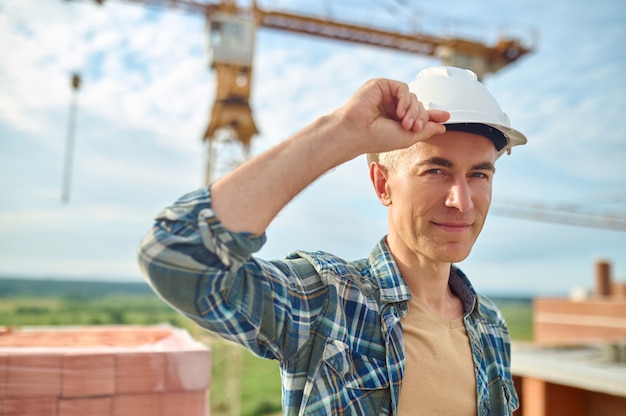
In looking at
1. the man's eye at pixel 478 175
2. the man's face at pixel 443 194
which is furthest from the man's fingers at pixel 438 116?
the man's eye at pixel 478 175

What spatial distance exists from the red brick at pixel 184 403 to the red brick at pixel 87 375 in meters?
0.20

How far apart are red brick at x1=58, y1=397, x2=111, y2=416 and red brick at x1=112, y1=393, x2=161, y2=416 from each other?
1.8 inches

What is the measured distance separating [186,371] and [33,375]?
52 cm

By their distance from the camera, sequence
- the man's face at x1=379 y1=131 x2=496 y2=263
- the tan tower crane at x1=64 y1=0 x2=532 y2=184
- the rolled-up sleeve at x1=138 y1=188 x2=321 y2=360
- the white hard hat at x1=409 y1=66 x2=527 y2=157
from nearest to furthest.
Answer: the rolled-up sleeve at x1=138 y1=188 x2=321 y2=360
the man's face at x1=379 y1=131 x2=496 y2=263
the white hard hat at x1=409 y1=66 x2=527 y2=157
the tan tower crane at x1=64 y1=0 x2=532 y2=184

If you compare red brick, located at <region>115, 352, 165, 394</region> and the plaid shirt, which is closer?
A: the plaid shirt

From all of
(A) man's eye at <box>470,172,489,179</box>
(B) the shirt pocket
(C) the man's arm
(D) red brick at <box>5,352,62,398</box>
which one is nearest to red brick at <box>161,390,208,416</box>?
(D) red brick at <box>5,352,62,398</box>

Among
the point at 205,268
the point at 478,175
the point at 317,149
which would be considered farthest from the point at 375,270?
the point at 205,268

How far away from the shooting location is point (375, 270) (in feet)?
5.88

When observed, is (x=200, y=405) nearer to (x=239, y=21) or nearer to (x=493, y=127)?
(x=493, y=127)

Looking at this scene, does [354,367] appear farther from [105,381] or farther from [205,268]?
[105,381]

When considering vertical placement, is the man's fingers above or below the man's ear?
above

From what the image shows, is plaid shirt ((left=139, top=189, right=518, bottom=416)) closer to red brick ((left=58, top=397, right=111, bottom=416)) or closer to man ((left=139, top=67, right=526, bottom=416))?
man ((left=139, top=67, right=526, bottom=416))

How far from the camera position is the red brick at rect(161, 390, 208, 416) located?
2.03 meters

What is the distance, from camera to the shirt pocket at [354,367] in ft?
4.86
